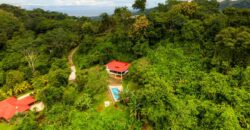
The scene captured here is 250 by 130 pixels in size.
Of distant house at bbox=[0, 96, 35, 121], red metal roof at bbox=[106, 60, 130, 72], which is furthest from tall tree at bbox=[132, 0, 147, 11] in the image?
distant house at bbox=[0, 96, 35, 121]

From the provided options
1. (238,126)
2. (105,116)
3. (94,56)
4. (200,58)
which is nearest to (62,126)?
(105,116)

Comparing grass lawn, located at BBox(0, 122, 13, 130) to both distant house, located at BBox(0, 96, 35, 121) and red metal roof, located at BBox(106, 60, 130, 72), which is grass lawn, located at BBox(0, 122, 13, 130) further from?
red metal roof, located at BBox(106, 60, 130, 72)

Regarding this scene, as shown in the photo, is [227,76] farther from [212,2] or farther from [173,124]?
[212,2]

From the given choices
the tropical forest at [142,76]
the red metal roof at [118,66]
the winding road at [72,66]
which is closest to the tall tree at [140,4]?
the tropical forest at [142,76]

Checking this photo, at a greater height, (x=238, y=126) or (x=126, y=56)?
(x=126, y=56)

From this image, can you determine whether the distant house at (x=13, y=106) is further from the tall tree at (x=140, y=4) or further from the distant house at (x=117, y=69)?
the tall tree at (x=140, y=4)

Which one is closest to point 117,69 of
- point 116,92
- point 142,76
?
point 116,92
